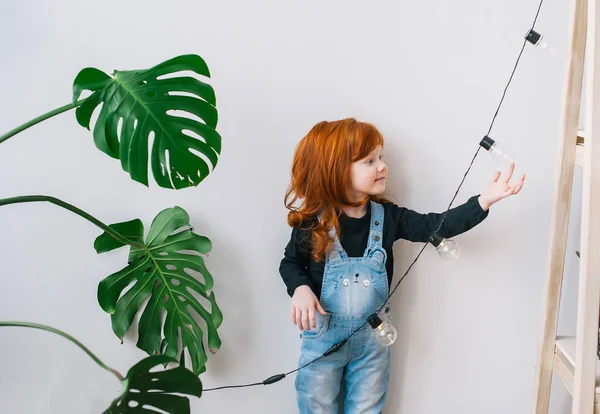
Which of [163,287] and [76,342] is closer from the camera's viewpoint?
[76,342]

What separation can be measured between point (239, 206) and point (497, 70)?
2.07ft

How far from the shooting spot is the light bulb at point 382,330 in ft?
4.17

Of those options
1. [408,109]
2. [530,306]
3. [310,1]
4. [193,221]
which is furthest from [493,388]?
[310,1]

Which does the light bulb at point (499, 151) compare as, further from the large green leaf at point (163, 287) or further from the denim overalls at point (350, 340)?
the large green leaf at point (163, 287)

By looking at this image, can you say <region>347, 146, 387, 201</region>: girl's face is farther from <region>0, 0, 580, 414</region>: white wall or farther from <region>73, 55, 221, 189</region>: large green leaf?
<region>73, 55, 221, 189</region>: large green leaf

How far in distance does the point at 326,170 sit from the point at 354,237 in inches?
6.2

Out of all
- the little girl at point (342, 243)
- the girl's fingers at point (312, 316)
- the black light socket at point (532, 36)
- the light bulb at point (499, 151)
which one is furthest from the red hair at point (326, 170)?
the black light socket at point (532, 36)

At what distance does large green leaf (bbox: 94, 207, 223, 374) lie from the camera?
1.28 m

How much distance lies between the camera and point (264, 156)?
1363 mm

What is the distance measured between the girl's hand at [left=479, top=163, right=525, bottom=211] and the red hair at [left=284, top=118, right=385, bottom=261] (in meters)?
0.24

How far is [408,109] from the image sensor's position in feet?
4.49

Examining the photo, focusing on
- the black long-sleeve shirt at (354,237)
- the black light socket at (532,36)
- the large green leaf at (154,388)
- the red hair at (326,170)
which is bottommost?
the large green leaf at (154,388)

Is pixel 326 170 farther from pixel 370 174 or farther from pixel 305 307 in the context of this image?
pixel 305 307

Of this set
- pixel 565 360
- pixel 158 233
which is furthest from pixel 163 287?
pixel 565 360
